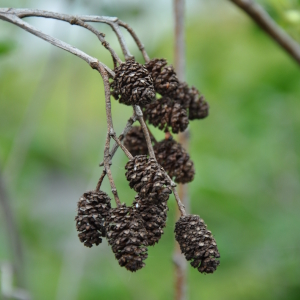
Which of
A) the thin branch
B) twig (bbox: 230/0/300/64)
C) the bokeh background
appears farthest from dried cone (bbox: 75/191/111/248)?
the bokeh background

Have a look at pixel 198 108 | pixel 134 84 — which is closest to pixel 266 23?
pixel 198 108

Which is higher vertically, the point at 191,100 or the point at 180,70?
the point at 180,70

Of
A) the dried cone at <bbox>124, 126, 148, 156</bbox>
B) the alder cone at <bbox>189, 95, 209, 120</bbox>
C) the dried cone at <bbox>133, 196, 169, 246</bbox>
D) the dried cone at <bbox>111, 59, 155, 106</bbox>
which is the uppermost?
the alder cone at <bbox>189, 95, 209, 120</bbox>

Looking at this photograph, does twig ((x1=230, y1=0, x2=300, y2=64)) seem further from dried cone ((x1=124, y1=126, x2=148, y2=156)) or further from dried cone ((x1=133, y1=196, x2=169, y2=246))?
dried cone ((x1=133, y1=196, x2=169, y2=246))

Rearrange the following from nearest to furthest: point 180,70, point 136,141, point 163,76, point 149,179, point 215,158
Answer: point 149,179 → point 163,76 → point 136,141 → point 180,70 → point 215,158

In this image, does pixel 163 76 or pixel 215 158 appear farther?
pixel 215 158

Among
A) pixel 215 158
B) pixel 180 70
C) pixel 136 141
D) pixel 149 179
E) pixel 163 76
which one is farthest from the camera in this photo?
pixel 215 158

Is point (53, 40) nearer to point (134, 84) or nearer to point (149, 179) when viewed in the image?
point (134, 84)

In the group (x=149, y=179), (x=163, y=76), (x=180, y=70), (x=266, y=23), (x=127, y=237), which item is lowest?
(x=127, y=237)
